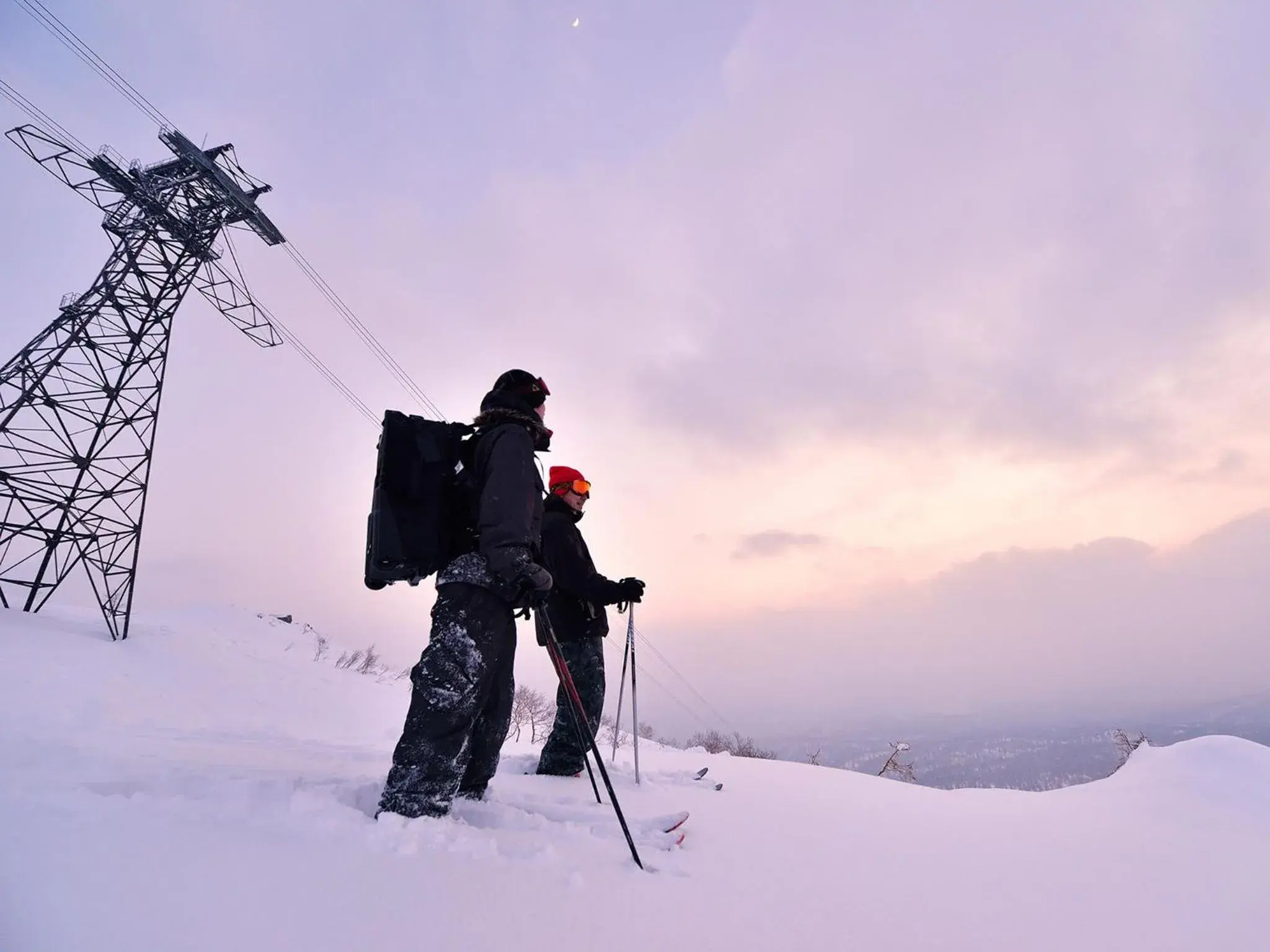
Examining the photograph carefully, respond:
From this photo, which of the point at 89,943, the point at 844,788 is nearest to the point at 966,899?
the point at 844,788

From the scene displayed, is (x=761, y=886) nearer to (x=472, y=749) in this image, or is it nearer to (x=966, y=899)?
(x=966, y=899)

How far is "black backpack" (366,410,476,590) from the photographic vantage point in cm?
307

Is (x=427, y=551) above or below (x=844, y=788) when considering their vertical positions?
above

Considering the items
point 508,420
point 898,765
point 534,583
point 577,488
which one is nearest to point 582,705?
point 577,488

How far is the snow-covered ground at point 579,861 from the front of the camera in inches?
59.6

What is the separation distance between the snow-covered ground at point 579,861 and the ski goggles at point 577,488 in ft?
8.52

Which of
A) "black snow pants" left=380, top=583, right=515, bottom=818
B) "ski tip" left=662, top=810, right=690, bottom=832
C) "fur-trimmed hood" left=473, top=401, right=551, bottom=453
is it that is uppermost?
"fur-trimmed hood" left=473, top=401, right=551, bottom=453

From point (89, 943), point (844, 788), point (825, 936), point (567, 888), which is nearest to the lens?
point (89, 943)

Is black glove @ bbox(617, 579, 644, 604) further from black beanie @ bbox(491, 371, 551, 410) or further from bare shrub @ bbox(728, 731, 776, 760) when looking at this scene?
bare shrub @ bbox(728, 731, 776, 760)

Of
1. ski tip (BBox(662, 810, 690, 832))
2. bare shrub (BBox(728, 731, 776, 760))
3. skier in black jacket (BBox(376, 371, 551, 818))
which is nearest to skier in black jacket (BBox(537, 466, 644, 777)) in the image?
skier in black jacket (BBox(376, 371, 551, 818))

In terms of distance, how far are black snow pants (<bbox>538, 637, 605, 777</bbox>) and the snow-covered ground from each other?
1.03ft

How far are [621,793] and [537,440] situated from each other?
275 cm

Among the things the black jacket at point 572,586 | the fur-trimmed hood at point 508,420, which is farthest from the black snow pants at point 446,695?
the black jacket at point 572,586

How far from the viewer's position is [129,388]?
35.9ft
